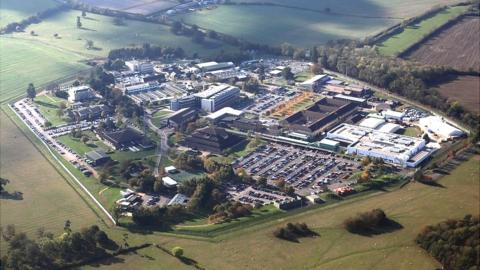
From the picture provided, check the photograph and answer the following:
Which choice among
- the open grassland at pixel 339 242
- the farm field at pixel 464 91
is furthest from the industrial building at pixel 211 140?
the farm field at pixel 464 91

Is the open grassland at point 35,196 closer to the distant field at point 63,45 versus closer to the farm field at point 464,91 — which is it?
the distant field at point 63,45

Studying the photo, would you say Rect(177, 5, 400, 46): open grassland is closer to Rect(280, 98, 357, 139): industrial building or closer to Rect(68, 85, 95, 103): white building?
Rect(280, 98, 357, 139): industrial building

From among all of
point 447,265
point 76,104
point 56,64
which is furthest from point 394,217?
point 56,64

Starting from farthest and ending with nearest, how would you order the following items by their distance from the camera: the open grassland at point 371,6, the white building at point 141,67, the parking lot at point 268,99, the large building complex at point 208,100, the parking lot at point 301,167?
the open grassland at point 371,6
the white building at point 141,67
the parking lot at point 268,99
the large building complex at point 208,100
the parking lot at point 301,167

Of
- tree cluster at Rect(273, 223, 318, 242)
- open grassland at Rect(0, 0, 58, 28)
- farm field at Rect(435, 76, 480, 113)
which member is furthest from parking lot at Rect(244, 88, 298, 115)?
open grassland at Rect(0, 0, 58, 28)

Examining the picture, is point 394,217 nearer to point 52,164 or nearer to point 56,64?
point 52,164

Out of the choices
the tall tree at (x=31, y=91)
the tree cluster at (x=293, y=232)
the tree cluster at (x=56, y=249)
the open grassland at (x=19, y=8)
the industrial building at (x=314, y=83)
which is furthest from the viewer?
the open grassland at (x=19, y=8)
